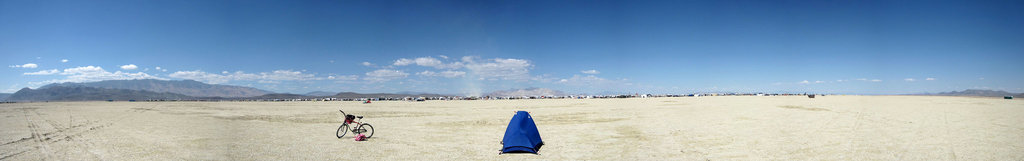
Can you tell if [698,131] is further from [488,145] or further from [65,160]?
[65,160]

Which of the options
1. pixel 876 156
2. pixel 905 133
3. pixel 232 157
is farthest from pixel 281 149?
pixel 905 133

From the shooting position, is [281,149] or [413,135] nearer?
[281,149]

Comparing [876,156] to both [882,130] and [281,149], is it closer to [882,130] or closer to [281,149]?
[882,130]

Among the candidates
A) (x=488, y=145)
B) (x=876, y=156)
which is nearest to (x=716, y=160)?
(x=876, y=156)

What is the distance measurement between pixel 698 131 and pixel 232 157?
623 inches

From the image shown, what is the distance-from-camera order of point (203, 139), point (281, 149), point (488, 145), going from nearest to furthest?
point (281, 149)
point (488, 145)
point (203, 139)

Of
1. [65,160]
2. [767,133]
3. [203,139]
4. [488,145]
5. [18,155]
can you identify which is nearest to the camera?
[65,160]

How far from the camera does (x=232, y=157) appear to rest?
11.4m

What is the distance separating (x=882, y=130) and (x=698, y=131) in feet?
22.7

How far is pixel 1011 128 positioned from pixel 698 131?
41.0ft

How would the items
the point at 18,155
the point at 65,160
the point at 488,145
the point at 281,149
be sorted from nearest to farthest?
the point at 65,160 → the point at 18,155 → the point at 281,149 → the point at 488,145

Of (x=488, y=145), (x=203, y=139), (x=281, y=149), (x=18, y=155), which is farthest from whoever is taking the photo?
(x=203, y=139)

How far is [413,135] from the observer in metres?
17.0

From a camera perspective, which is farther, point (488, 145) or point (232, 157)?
point (488, 145)
